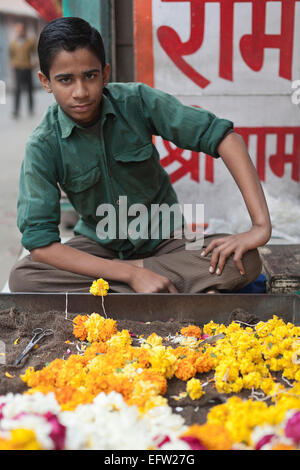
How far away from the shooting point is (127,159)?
8.73ft

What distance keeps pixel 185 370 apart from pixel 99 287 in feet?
1.76

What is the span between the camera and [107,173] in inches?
104

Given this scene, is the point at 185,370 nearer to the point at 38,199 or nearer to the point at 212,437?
the point at 212,437

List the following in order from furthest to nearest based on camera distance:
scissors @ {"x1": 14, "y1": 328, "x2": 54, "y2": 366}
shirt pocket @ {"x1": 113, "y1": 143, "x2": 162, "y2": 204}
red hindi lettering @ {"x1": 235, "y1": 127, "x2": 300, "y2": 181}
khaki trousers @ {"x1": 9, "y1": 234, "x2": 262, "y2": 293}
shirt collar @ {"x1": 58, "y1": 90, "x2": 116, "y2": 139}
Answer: red hindi lettering @ {"x1": 235, "y1": 127, "x2": 300, "y2": 181}
shirt pocket @ {"x1": 113, "y1": 143, "x2": 162, "y2": 204}
shirt collar @ {"x1": 58, "y1": 90, "x2": 116, "y2": 139}
khaki trousers @ {"x1": 9, "y1": 234, "x2": 262, "y2": 293}
scissors @ {"x1": 14, "y1": 328, "x2": 54, "y2": 366}

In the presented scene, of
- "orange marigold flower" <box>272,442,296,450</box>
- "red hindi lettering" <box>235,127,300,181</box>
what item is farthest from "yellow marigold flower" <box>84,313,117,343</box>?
"red hindi lettering" <box>235,127,300,181</box>

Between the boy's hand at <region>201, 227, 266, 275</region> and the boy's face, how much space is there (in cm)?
88

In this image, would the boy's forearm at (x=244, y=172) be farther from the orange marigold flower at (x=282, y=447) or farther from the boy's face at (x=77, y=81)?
the orange marigold flower at (x=282, y=447)

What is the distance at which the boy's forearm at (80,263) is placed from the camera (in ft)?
7.96

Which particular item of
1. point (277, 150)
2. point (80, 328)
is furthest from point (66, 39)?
point (277, 150)

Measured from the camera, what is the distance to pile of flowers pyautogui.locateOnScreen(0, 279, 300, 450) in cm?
126

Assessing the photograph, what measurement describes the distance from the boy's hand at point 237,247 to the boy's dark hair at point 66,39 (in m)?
1.04

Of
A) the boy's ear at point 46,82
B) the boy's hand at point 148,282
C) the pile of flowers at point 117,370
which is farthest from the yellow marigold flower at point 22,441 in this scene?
the boy's ear at point 46,82

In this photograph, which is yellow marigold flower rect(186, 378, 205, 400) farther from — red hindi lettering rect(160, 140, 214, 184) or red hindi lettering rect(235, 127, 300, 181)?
red hindi lettering rect(235, 127, 300, 181)

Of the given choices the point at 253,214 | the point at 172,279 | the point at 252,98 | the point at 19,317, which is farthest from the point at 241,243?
the point at 252,98
